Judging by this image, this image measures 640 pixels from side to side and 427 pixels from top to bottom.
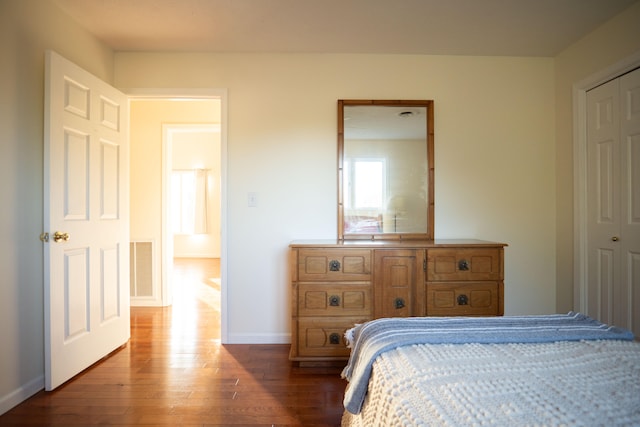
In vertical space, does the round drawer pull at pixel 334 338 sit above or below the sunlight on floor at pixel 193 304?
above

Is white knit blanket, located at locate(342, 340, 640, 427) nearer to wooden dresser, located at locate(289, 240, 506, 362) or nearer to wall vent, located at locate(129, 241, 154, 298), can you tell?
wooden dresser, located at locate(289, 240, 506, 362)

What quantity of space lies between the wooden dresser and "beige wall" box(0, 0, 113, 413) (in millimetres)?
1556

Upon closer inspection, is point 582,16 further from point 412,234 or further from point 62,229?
point 62,229

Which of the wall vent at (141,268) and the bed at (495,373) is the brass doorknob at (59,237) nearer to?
the wall vent at (141,268)

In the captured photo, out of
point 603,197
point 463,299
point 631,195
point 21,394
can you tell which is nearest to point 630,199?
point 631,195

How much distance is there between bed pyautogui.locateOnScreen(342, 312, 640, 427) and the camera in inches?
29.5

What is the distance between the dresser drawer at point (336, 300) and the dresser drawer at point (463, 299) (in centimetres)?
46

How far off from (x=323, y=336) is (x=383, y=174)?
1366 mm

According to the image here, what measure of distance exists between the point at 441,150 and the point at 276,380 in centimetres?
218

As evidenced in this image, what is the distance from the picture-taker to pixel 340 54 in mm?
2926

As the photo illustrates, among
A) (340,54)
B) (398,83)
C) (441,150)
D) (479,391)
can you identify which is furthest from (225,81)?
(479,391)

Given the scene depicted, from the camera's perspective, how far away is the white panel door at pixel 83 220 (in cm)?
210

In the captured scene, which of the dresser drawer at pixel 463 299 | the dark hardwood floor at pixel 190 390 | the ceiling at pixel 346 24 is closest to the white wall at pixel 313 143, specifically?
the ceiling at pixel 346 24

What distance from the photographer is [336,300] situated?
2.46 meters
